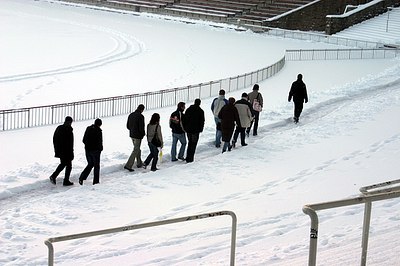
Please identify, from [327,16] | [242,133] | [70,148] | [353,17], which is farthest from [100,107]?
[353,17]

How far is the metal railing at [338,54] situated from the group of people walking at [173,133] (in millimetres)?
17261

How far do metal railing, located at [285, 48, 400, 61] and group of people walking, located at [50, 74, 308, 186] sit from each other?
17261 millimetres

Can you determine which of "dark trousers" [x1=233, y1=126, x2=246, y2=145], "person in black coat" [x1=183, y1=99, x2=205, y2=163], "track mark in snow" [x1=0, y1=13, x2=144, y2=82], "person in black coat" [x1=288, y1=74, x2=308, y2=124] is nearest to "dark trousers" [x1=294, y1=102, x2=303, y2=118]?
"person in black coat" [x1=288, y1=74, x2=308, y2=124]

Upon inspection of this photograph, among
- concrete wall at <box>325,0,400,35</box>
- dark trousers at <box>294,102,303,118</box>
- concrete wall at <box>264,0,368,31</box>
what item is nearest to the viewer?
dark trousers at <box>294,102,303,118</box>

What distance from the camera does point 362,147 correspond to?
17484 mm

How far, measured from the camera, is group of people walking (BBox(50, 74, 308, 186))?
14320 mm

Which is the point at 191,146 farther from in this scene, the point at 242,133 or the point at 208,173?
the point at 242,133

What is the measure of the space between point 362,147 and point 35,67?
16.2m

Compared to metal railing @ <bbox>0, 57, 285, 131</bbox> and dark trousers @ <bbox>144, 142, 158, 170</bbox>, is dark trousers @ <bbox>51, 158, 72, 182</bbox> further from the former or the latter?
metal railing @ <bbox>0, 57, 285, 131</bbox>

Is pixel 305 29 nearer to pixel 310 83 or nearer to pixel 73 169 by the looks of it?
pixel 310 83

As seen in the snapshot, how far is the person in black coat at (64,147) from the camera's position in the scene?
1424 cm

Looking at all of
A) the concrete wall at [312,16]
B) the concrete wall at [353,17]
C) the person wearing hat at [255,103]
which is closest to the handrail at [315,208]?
the person wearing hat at [255,103]

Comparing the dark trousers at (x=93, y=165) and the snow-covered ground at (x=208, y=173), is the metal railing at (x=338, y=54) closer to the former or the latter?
the snow-covered ground at (x=208, y=173)

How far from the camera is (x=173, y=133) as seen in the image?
16.5 meters
